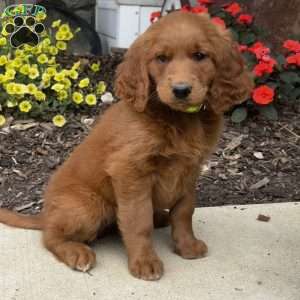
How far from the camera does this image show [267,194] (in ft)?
13.6

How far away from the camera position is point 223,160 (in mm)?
4562

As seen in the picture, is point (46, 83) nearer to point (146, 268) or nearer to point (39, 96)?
point (39, 96)

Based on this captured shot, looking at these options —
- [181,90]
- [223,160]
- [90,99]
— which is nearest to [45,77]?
[90,99]

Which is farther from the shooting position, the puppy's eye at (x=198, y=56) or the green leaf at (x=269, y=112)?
the green leaf at (x=269, y=112)

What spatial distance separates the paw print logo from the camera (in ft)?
18.2

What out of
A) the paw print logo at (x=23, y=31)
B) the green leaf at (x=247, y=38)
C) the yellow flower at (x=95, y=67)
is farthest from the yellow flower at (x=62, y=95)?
the green leaf at (x=247, y=38)

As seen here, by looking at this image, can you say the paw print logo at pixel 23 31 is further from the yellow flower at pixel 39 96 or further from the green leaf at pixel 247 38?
the green leaf at pixel 247 38

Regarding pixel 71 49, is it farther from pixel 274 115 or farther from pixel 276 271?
pixel 276 271

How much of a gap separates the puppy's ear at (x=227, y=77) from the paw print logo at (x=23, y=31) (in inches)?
122

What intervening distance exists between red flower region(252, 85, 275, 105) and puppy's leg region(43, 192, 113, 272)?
209 centimetres

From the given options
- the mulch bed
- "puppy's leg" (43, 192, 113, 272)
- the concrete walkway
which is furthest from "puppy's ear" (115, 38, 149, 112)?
the mulch bed

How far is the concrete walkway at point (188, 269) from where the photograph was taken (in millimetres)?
2803

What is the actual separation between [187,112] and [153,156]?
10.5 inches

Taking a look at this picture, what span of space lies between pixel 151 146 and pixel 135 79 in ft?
1.06
